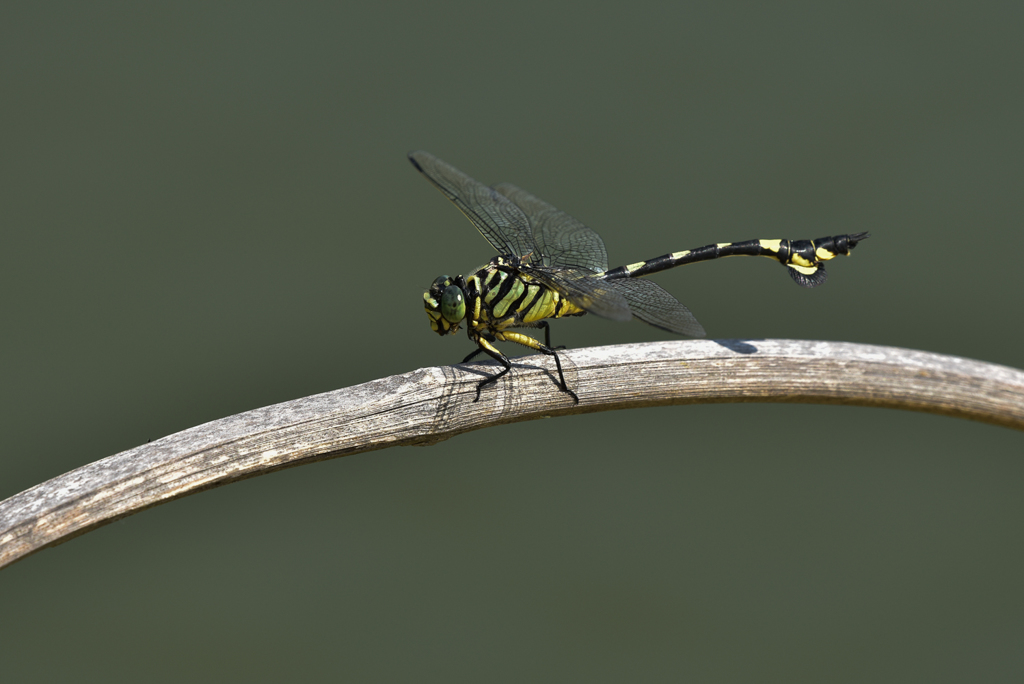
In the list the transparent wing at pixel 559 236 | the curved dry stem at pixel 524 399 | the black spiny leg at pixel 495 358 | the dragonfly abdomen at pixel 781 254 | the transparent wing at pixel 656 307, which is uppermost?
the transparent wing at pixel 559 236

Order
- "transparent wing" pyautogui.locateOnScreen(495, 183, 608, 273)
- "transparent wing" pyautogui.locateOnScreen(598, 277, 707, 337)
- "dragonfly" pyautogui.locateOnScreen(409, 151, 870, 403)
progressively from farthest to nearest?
"transparent wing" pyautogui.locateOnScreen(495, 183, 608, 273)
"dragonfly" pyautogui.locateOnScreen(409, 151, 870, 403)
"transparent wing" pyautogui.locateOnScreen(598, 277, 707, 337)

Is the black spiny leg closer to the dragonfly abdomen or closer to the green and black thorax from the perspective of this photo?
the green and black thorax

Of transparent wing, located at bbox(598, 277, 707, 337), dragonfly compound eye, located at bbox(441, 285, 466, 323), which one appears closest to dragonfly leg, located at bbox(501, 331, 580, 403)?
dragonfly compound eye, located at bbox(441, 285, 466, 323)

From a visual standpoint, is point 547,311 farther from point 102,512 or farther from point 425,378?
point 102,512

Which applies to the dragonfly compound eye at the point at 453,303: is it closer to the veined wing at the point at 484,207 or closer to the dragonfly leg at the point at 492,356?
the dragonfly leg at the point at 492,356

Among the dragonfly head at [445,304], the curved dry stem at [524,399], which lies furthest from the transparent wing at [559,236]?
the curved dry stem at [524,399]

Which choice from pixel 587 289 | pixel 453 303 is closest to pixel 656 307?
pixel 587 289

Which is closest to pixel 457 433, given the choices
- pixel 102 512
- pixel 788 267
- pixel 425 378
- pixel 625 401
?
pixel 425 378

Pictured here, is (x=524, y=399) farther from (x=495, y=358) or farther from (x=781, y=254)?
(x=781, y=254)
